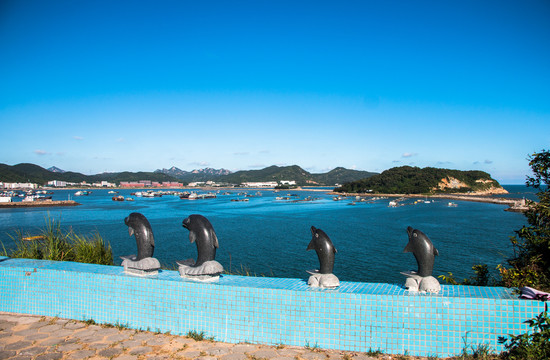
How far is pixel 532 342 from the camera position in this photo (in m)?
3.63

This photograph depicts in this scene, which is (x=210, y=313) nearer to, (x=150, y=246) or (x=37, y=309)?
(x=150, y=246)

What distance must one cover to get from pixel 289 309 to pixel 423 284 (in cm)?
167

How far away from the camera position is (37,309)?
214 inches

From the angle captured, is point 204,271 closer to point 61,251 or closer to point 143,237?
point 143,237

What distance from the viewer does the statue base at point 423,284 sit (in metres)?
4.24

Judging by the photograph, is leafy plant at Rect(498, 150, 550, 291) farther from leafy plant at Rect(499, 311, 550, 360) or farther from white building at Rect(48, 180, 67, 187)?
white building at Rect(48, 180, 67, 187)

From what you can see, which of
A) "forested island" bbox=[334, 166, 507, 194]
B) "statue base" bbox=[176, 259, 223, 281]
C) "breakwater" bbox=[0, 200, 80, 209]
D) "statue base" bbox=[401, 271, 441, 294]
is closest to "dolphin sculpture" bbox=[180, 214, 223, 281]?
"statue base" bbox=[176, 259, 223, 281]

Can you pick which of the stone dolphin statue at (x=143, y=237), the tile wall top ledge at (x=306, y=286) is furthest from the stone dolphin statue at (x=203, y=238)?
the stone dolphin statue at (x=143, y=237)

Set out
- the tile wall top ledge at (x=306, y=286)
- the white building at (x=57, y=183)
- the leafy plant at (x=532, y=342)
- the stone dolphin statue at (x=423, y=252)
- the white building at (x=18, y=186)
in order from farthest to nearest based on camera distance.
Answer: the white building at (x=57, y=183)
the white building at (x=18, y=186)
the stone dolphin statue at (x=423, y=252)
the tile wall top ledge at (x=306, y=286)
the leafy plant at (x=532, y=342)

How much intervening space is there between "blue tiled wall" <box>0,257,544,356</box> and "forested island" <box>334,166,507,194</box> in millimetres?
103347

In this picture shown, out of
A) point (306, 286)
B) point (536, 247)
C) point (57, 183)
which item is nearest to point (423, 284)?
point (306, 286)

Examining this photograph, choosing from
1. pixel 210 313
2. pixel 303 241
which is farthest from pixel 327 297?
pixel 303 241

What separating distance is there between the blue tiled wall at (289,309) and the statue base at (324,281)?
113 millimetres

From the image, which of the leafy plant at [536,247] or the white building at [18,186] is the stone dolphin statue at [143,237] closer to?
the leafy plant at [536,247]
